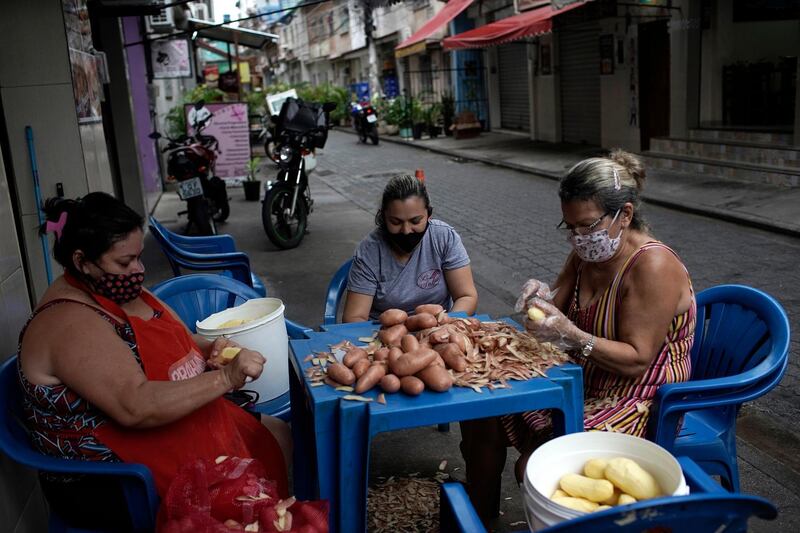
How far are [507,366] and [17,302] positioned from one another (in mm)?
1969

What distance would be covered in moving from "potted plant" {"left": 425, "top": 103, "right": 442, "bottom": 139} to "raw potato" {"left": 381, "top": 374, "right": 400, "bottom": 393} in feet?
67.1

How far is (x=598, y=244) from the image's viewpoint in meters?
2.48

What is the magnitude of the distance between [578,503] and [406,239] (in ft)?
5.70

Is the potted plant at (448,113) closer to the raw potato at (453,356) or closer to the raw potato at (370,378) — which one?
the raw potato at (453,356)

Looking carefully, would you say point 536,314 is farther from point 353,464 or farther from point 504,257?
point 504,257

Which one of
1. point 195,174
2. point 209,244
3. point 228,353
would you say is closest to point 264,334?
point 228,353

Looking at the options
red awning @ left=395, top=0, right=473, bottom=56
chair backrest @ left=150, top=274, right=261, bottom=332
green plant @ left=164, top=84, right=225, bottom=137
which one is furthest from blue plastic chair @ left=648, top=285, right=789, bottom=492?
red awning @ left=395, top=0, right=473, bottom=56

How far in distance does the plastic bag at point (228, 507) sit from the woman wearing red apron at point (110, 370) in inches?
7.6

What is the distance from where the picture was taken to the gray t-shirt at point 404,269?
329 centimetres

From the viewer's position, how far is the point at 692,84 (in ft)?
40.2

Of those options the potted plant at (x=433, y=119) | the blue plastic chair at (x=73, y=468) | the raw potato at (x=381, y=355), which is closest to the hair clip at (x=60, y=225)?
the blue plastic chair at (x=73, y=468)

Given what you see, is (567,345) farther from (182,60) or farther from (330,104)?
(182,60)

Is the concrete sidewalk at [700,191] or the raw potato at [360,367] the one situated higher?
the raw potato at [360,367]

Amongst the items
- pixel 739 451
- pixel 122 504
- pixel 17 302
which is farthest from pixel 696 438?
pixel 17 302
